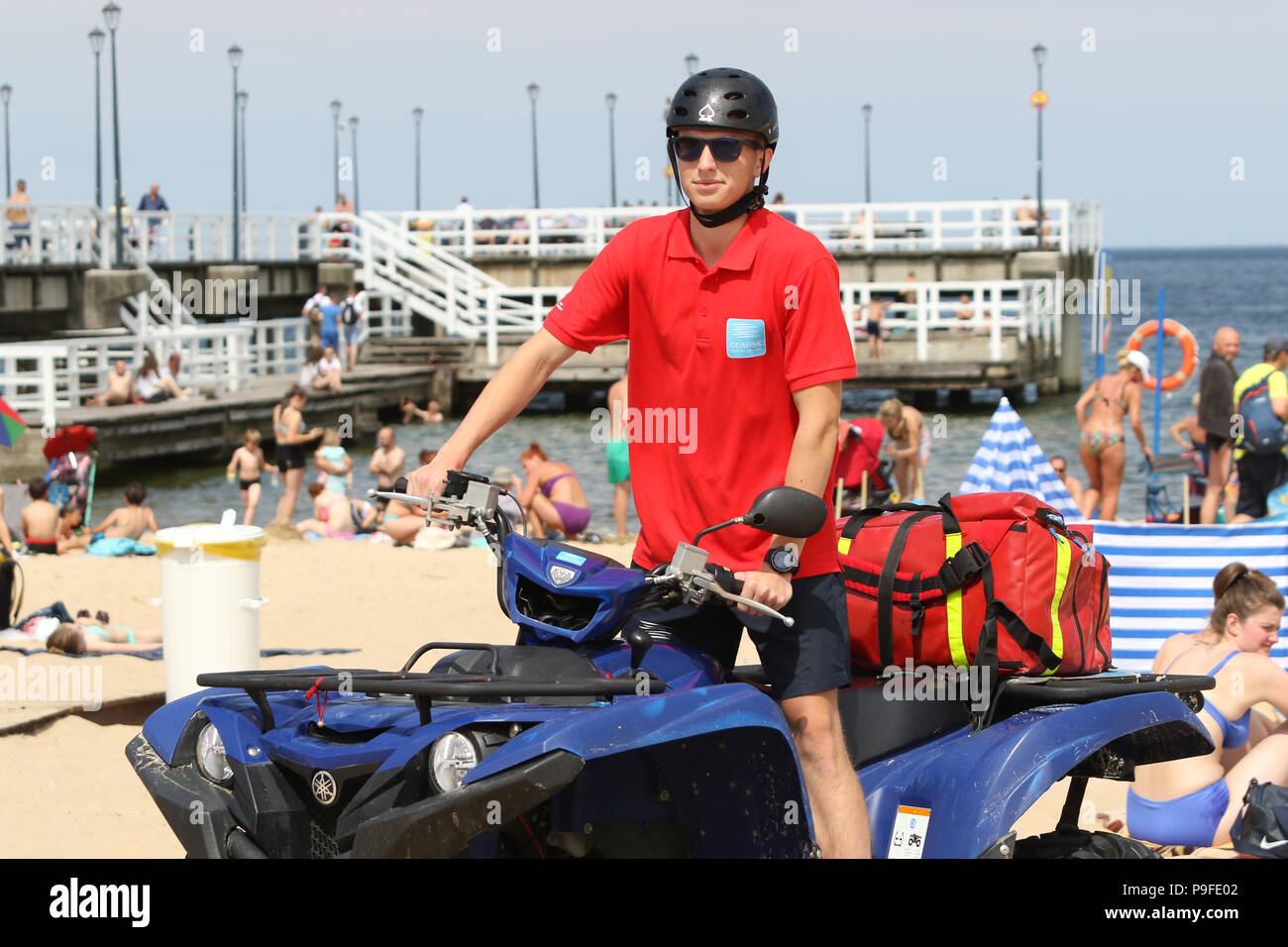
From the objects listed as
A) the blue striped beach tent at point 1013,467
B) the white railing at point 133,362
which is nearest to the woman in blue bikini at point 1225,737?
the blue striped beach tent at point 1013,467

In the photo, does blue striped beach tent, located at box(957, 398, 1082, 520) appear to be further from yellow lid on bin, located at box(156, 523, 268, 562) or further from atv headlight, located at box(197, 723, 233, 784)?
atv headlight, located at box(197, 723, 233, 784)

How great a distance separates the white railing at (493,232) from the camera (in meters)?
30.5

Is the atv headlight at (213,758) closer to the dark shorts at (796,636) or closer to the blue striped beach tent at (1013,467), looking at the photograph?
the dark shorts at (796,636)

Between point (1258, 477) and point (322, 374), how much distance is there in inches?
783

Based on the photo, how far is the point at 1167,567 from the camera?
26.7ft

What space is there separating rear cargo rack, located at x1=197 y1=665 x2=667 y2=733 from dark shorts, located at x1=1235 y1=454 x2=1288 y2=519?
1023 cm

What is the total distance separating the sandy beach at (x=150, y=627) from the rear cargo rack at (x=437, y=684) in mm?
2282

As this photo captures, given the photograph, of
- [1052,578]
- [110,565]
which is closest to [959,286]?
[110,565]

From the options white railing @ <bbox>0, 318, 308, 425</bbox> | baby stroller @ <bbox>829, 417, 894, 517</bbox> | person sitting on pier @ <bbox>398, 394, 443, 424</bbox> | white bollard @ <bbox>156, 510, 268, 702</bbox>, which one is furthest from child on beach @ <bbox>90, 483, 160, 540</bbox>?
person sitting on pier @ <bbox>398, 394, 443, 424</bbox>

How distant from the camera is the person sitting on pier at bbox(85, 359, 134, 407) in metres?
24.7

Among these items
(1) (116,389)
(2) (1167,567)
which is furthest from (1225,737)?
(1) (116,389)

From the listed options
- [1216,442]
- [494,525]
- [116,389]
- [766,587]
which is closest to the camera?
[766,587]

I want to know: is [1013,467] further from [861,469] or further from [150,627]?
[150,627]

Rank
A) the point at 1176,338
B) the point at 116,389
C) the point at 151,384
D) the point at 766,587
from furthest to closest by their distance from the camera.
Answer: the point at 151,384, the point at 116,389, the point at 1176,338, the point at 766,587
